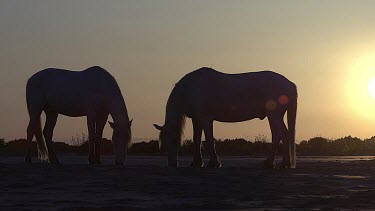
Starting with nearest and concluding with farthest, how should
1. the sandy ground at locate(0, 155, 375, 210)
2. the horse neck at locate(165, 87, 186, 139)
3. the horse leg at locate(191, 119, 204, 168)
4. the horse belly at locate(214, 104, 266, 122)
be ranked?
1. the sandy ground at locate(0, 155, 375, 210)
2. the horse belly at locate(214, 104, 266, 122)
3. the horse leg at locate(191, 119, 204, 168)
4. the horse neck at locate(165, 87, 186, 139)

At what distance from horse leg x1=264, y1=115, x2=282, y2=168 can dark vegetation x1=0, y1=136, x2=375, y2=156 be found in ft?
41.1

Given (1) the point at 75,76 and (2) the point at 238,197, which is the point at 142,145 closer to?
(1) the point at 75,76

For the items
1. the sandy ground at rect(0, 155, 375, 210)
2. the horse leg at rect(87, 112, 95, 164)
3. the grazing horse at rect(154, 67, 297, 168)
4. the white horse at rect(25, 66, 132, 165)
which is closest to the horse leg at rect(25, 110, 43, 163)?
the white horse at rect(25, 66, 132, 165)

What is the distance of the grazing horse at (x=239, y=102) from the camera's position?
15930 millimetres

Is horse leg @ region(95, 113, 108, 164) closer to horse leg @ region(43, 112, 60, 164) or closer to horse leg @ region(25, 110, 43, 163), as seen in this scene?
horse leg @ region(43, 112, 60, 164)

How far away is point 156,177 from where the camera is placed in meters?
11.3

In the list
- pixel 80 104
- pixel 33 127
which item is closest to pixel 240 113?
pixel 80 104

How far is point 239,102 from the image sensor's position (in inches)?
634

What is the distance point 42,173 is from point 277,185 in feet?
12.6

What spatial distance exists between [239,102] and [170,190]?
691 cm

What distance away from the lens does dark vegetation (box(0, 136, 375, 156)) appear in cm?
2981

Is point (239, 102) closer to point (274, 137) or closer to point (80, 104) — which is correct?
point (274, 137)

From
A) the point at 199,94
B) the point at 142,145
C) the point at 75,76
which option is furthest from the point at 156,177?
the point at 142,145

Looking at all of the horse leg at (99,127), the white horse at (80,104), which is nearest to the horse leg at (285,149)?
the white horse at (80,104)
